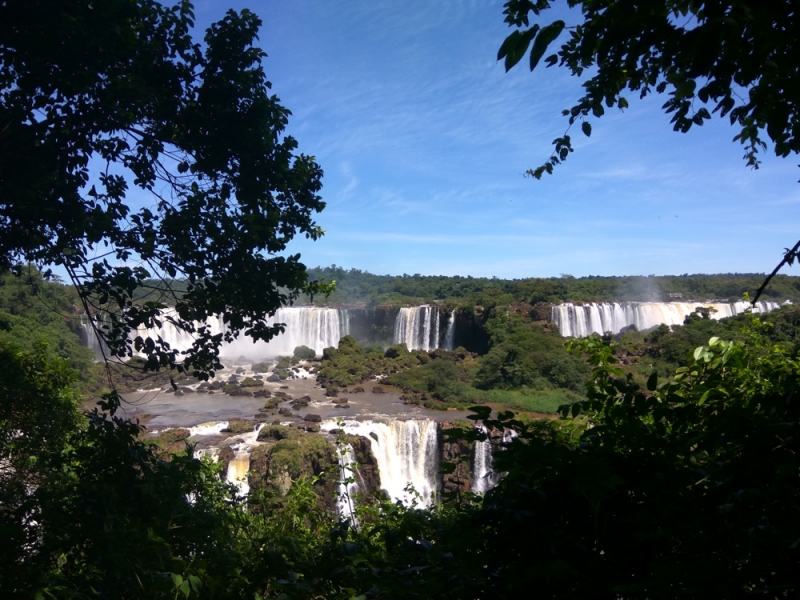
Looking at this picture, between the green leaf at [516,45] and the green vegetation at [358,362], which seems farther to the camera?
the green vegetation at [358,362]

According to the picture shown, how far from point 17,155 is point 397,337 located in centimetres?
2628

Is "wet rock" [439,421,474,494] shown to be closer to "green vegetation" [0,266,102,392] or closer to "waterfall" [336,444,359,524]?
"waterfall" [336,444,359,524]

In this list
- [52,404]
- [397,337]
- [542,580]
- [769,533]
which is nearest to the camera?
[769,533]

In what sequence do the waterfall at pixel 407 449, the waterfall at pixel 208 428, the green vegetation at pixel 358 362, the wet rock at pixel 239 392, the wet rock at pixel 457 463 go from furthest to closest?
the green vegetation at pixel 358 362
the wet rock at pixel 239 392
the waterfall at pixel 208 428
the waterfall at pixel 407 449
the wet rock at pixel 457 463

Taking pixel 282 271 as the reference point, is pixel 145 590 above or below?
below

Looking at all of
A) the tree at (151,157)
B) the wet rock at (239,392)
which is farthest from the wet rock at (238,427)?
the tree at (151,157)

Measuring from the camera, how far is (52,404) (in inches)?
173

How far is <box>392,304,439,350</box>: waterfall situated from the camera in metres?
28.4

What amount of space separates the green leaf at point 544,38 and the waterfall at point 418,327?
27.1 meters

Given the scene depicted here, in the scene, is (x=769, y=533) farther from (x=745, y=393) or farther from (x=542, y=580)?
(x=745, y=393)

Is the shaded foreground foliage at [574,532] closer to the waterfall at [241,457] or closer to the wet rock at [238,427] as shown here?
the waterfall at [241,457]

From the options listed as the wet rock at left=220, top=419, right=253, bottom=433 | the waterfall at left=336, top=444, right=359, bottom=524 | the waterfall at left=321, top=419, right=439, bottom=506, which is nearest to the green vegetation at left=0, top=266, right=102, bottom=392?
the wet rock at left=220, top=419, right=253, bottom=433

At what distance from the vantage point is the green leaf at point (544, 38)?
1152mm

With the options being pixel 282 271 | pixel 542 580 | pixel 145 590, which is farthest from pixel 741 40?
pixel 282 271
